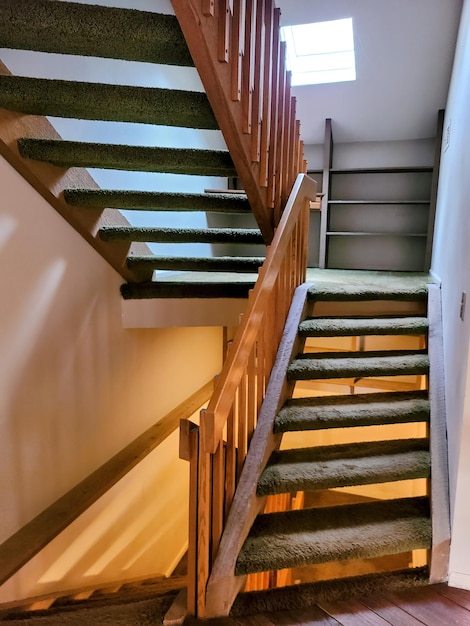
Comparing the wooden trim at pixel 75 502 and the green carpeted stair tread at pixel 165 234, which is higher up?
the green carpeted stair tread at pixel 165 234

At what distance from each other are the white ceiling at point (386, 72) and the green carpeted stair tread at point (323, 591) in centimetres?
339

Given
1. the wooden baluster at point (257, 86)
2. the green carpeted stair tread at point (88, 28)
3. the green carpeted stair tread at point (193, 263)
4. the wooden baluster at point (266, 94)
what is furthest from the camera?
the green carpeted stair tread at point (193, 263)

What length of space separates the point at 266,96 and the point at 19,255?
1.33 m

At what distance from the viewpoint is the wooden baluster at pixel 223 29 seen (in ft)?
4.46

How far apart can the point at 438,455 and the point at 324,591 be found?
29.5 inches

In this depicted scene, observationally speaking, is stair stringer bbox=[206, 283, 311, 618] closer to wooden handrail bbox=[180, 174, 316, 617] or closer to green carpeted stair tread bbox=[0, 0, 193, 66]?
wooden handrail bbox=[180, 174, 316, 617]

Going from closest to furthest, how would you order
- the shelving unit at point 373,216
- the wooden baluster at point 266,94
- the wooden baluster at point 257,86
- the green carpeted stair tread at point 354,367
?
the wooden baluster at point 257,86
the wooden baluster at point 266,94
the green carpeted stair tread at point 354,367
the shelving unit at point 373,216

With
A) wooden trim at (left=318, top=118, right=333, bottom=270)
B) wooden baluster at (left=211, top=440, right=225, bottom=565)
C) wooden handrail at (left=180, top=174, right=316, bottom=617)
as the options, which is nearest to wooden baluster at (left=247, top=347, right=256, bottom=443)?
wooden handrail at (left=180, top=174, right=316, bottom=617)

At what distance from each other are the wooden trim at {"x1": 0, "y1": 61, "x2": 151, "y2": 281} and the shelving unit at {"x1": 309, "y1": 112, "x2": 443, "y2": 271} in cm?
241

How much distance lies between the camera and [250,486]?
1.69m

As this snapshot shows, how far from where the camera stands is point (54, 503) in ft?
7.34

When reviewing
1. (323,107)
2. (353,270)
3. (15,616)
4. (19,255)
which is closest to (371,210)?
(353,270)

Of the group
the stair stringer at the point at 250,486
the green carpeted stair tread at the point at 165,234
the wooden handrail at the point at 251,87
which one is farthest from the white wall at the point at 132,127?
the stair stringer at the point at 250,486

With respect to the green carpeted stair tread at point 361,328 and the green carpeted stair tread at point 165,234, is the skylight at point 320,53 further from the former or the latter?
the green carpeted stair tread at point 361,328
